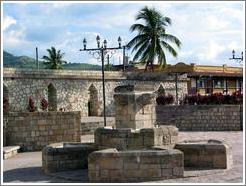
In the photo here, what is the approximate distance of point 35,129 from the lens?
Answer: 54.0ft

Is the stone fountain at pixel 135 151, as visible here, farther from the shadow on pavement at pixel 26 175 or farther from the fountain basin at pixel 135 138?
the shadow on pavement at pixel 26 175

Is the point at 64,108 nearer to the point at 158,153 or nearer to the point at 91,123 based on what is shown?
the point at 91,123

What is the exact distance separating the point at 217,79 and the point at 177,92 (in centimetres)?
1406

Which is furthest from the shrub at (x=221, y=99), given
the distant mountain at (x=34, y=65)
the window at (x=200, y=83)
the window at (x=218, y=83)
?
the window at (x=218, y=83)

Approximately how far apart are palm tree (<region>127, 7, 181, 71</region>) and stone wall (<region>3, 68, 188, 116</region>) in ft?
12.6

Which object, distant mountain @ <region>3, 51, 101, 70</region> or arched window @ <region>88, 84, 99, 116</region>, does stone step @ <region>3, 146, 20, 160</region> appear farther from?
arched window @ <region>88, 84, 99, 116</region>

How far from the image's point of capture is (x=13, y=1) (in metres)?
8.67

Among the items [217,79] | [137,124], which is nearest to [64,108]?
[137,124]

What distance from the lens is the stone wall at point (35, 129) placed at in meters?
16.3

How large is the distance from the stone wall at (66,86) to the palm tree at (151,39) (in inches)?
151

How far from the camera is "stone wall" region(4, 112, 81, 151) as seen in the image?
16328 millimetres

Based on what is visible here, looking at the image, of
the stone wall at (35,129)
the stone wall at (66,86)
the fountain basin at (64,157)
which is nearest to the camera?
the fountain basin at (64,157)

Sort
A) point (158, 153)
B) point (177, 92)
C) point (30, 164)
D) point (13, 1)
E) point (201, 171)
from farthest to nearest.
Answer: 1. point (177, 92)
2. point (30, 164)
3. point (201, 171)
4. point (158, 153)
5. point (13, 1)

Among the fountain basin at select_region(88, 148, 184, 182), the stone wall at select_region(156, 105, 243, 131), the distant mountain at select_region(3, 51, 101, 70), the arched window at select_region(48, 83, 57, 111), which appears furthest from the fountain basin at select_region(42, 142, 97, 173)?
the arched window at select_region(48, 83, 57, 111)
